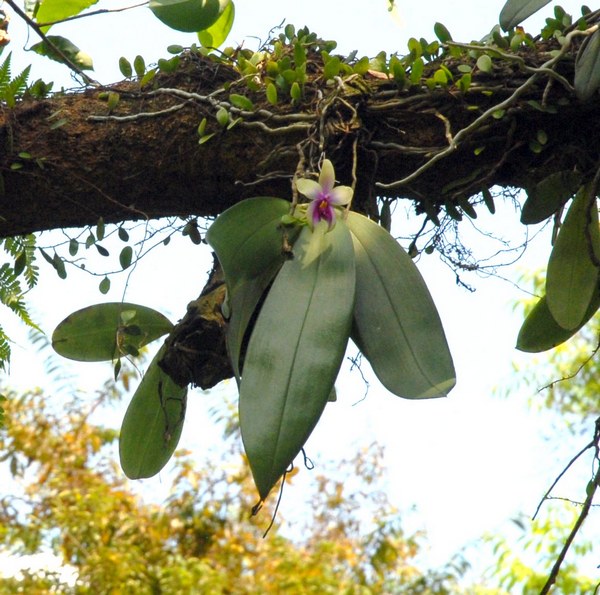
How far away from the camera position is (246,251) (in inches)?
32.4

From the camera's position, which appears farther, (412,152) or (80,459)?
(80,459)

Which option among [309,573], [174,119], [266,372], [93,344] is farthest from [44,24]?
[309,573]

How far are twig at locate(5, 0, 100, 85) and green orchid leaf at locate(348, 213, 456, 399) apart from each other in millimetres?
403

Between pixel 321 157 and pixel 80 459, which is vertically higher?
pixel 80 459

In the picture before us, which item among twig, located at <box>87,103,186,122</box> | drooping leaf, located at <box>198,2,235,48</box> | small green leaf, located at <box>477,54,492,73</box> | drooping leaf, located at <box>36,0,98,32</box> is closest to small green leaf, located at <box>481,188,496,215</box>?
small green leaf, located at <box>477,54,492,73</box>

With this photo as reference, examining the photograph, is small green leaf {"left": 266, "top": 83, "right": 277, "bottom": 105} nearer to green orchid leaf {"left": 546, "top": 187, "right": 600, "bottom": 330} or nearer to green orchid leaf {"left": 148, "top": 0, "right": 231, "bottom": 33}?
green orchid leaf {"left": 148, "top": 0, "right": 231, "bottom": 33}

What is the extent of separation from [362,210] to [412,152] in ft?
0.31

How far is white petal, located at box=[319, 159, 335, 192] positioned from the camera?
79 centimetres

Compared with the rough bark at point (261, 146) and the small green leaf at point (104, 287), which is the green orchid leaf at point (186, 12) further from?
the small green leaf at point (104, 287)

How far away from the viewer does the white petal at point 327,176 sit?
787mm

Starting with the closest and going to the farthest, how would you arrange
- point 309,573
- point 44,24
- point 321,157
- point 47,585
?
point 321,157 → point 44,24 → point 47,585 → point 309,573

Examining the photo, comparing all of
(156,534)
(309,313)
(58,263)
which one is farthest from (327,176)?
(156,534)

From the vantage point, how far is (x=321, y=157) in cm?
88

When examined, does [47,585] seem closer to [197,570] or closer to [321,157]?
[197,570]
